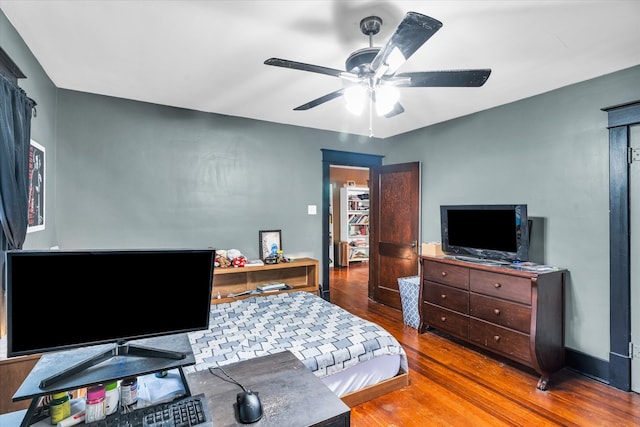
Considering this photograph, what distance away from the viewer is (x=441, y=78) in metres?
1.82

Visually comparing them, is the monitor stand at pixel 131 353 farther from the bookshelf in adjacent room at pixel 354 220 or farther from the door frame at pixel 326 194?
the bookshelf in adjacent room at pixel 354 220

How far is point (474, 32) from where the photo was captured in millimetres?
1903

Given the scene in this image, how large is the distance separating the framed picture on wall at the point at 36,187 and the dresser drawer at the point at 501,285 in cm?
356

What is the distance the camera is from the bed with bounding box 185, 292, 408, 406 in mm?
1861

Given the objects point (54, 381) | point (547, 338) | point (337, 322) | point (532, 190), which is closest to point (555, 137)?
point (532, 190)

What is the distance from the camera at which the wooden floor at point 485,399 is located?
2.01 m

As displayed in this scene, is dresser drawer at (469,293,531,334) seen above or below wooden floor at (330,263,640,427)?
above

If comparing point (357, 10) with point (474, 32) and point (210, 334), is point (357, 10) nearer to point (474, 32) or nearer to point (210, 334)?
point (474, 32)

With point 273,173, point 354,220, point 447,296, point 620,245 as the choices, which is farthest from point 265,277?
point 354,220

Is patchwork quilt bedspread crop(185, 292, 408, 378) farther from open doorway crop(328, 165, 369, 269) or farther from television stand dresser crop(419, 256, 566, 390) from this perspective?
open doorway crop(328, 165, 369, 269)

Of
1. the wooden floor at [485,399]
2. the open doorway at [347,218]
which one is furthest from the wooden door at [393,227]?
the open doorway at [347,218]

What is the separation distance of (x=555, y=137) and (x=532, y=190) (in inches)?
19.9

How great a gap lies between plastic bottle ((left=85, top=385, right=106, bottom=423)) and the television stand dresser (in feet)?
9.06

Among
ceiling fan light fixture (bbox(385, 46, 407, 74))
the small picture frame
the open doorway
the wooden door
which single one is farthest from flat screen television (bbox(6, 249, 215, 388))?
the open doorway
